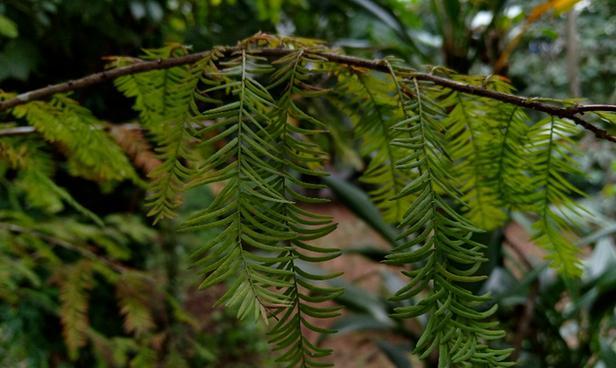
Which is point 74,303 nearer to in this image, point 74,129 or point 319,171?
point 74,129

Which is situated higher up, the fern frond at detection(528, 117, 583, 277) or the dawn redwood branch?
the dawn redwood branch

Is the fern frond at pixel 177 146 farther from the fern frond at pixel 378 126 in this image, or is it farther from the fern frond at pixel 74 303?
the fern frond at pixel 74 303

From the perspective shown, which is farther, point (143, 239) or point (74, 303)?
point (143, 239)

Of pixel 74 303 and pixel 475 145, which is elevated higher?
pixel 475 145

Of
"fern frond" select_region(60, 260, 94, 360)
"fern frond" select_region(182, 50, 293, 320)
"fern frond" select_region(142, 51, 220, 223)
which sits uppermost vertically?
"fern frond" select_region(142, 51, 220, 223)

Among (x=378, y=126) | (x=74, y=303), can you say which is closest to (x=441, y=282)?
(x=378, y=126)

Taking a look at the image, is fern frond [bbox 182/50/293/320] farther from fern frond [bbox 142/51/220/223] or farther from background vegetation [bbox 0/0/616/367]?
background vegetation [bbox 0/0/616/367]

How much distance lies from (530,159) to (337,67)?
0.15m

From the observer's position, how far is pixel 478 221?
385mm

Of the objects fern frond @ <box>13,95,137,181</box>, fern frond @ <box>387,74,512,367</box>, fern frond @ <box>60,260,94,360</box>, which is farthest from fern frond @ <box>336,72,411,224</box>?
fern frond @ <box>60,260,94,360</box>

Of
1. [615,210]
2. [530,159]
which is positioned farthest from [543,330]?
[615,210]

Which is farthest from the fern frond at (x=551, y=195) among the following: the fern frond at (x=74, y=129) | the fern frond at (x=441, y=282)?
the fern frond at (x=74, y=129)

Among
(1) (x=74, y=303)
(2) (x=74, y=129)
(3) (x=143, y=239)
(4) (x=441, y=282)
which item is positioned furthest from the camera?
(3) (x=143, y=239)

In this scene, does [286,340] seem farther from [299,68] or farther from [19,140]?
[19,140]
